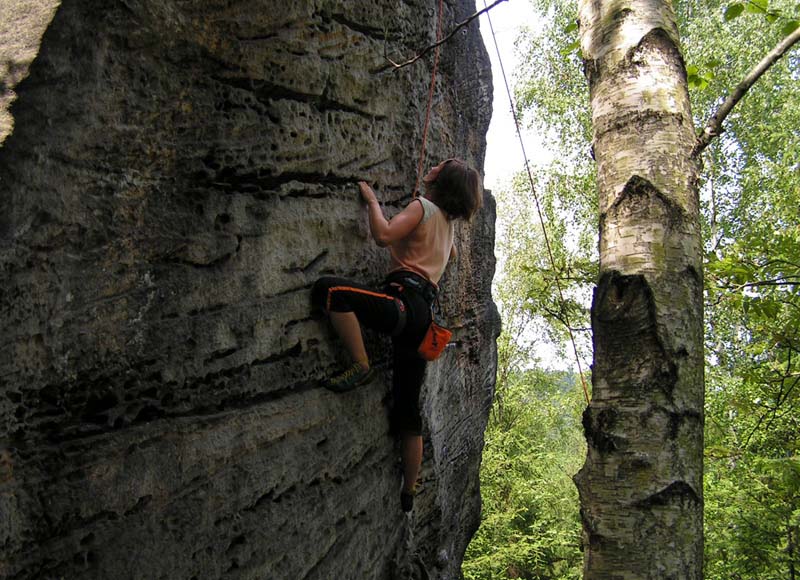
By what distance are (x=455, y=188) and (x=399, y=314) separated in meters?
0.87

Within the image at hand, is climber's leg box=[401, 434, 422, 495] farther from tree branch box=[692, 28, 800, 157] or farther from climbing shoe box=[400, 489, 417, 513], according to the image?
tree branch box=[692, 28, 800, 157]

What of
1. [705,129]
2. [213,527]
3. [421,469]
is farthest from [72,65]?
[421,469]

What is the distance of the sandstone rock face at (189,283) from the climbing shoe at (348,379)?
102mm

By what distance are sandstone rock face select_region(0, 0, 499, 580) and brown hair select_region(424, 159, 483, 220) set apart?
438 millimetres

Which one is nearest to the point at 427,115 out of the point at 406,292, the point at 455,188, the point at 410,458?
the point at 455,188

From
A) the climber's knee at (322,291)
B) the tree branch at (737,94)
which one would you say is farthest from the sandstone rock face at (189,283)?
the tree branch at (737,94)

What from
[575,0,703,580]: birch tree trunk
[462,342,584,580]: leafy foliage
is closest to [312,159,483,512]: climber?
[575,0,703,580]: birch tree trunk

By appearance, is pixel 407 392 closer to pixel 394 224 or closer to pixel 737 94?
pixel 394 224

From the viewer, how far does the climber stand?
3.54 meters

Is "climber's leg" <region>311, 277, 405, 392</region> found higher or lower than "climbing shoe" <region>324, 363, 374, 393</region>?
higher

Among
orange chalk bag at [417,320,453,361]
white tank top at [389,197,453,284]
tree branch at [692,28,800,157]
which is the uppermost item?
tree branch at [692,28,800,157]

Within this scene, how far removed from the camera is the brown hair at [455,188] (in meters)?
3.92

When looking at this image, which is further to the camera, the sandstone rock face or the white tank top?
the white tank top

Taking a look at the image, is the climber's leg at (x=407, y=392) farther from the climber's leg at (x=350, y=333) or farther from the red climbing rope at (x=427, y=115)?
the red climbing rope at (x=427, y=115)
